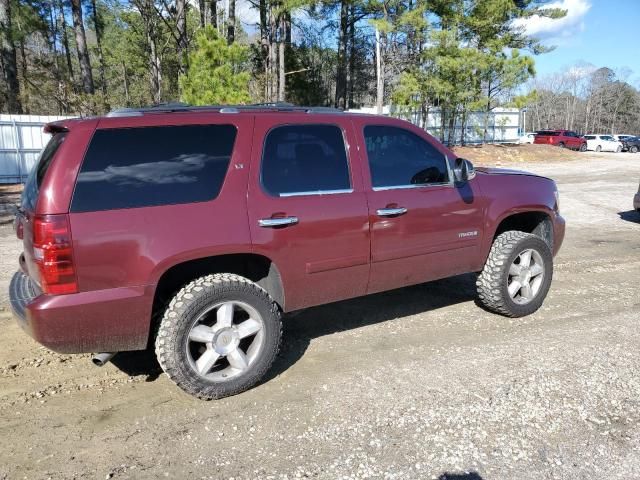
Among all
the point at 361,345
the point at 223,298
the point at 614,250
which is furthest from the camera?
the point at 614,250

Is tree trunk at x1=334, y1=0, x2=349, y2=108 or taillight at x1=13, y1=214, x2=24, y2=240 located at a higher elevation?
tree trunk at x1=334, y1=0, x2=349, y2=108

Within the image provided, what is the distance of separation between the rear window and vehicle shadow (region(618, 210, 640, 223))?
11045 millimetres

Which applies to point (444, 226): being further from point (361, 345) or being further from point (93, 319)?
point (93, 319)

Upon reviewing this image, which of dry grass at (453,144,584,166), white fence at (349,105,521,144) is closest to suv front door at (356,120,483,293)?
dry grass at (453,144,584,166)

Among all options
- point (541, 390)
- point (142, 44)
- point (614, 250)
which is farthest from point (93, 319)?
point (142, 44)

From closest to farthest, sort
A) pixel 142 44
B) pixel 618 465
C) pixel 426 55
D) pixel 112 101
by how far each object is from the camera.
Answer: pixel 618 465
pixel 112 101
pixel 426 55
pixel 142 44

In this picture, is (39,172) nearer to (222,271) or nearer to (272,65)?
(222,271)

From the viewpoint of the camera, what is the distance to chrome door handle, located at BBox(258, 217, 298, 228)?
3566 millimetres

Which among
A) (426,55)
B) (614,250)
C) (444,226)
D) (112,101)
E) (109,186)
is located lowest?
(614,250)

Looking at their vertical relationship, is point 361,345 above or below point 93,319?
below

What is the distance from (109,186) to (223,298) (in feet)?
3.24

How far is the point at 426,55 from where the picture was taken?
27281 mm

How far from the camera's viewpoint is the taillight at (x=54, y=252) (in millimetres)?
2988

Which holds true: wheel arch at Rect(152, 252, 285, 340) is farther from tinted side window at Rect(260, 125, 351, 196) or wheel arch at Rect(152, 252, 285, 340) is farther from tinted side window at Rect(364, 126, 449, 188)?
tinted side window at Rect(364, 126, 449, 188)
